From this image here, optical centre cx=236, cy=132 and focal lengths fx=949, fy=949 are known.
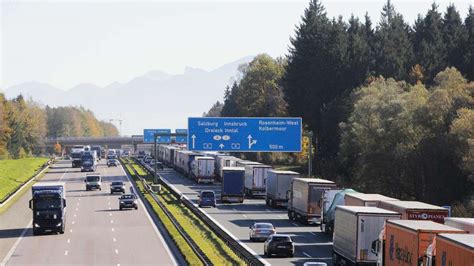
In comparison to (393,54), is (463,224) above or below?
below

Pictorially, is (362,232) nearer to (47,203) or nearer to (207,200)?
(47,203)

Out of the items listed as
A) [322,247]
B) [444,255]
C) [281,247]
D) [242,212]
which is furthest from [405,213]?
[242,212]

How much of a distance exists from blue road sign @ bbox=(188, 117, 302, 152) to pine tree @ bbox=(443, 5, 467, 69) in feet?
157

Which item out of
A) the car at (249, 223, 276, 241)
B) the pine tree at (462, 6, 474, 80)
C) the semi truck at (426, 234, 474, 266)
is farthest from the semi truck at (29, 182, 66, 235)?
the pine tree at (462, 6, 474, 80)

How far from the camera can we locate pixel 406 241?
34406 millimetres

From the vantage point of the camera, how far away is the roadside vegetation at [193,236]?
46.6 m

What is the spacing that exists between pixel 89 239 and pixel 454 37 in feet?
281

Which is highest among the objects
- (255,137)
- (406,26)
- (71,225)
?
(406,26)

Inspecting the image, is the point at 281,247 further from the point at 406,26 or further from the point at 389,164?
the point at 406,26

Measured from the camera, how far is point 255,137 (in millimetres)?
80250

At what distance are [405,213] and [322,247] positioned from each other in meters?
11.8

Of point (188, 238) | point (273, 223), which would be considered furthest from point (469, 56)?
point (188, 238)

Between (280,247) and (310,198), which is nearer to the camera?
(280,247)

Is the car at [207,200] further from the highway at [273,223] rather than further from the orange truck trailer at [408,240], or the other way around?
the orange truck trailer at [408,240]
